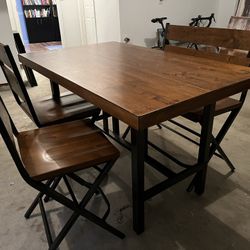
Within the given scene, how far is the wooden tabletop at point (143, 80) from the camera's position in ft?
2.94

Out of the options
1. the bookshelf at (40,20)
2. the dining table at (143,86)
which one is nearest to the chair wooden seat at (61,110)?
the dining table at (143,86)

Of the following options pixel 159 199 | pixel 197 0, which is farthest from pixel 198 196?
pixel 197 0

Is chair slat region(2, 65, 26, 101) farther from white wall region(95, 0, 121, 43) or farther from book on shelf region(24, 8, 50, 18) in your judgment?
book on shelf region(24, 8, 50, 18)

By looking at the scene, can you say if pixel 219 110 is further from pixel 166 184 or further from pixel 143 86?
pixel 143 86

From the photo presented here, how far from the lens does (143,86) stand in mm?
1074

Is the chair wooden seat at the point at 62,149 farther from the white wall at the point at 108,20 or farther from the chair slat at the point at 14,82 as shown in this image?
the white wall at the point at 108,20

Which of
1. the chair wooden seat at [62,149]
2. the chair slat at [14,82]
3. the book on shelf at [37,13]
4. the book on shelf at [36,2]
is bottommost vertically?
the chair wooden seat at [62,149]

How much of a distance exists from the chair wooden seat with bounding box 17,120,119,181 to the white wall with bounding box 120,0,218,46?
10.3 ft

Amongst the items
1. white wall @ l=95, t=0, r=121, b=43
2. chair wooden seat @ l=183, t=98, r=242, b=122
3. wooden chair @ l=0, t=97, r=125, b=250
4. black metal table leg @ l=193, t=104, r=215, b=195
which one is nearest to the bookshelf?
white wall @ l=95, t=0, r=121, b=43

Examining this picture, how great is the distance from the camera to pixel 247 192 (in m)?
1.65

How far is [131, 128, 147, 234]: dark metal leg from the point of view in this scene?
3.66ft

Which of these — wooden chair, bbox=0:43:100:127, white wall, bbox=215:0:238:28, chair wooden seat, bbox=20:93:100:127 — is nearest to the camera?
wooden chair, bbox=0:43:100:127

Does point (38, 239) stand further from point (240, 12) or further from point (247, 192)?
point (240, 12)

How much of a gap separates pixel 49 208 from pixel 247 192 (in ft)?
4.17
